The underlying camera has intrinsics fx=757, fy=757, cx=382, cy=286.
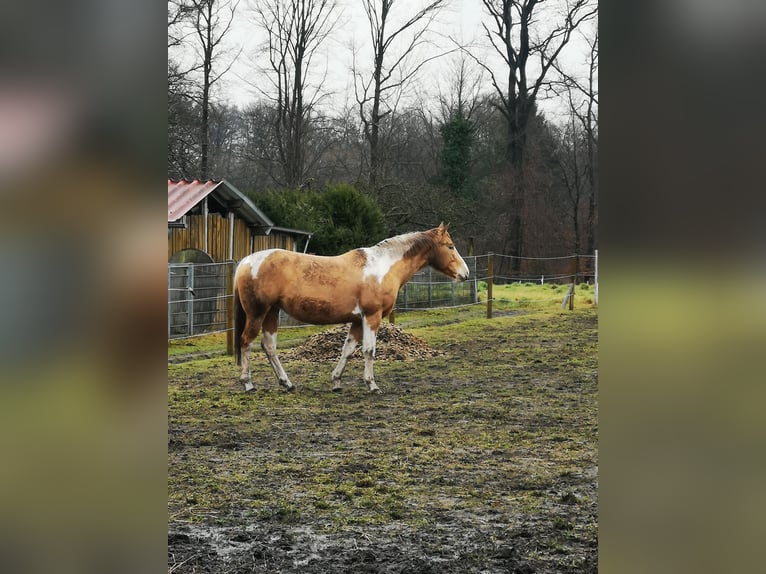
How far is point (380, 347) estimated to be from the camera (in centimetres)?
484

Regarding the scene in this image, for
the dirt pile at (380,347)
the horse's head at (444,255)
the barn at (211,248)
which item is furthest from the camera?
the dirt pile at (380,347)

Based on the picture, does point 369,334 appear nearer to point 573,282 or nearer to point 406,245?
point 406,245

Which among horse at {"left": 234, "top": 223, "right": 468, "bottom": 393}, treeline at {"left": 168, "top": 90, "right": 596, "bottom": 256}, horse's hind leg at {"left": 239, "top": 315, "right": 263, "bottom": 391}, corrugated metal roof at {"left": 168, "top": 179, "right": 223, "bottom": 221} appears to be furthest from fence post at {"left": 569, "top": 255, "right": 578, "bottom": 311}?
corrugated metal roof at {"left": 168, "top": 179, "right": 223, "bottom": 221}

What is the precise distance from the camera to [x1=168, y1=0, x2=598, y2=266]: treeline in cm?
479

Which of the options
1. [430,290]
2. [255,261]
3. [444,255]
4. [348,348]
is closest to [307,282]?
[255,261]

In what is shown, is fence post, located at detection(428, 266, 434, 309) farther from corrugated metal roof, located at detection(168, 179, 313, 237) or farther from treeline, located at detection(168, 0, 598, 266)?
corrugated metal roof, located at detection(168, 179, 313, 237)

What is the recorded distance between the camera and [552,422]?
14.9ft

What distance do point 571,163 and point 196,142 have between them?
2.65 m

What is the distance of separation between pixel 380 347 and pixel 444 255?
918 millimetres

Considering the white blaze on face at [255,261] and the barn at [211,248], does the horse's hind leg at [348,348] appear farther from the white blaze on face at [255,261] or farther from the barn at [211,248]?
the barn at [211,248]

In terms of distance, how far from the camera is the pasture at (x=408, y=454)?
2.62 meters

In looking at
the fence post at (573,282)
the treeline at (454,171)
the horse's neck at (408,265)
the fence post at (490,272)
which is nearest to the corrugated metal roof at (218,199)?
the treeline at (454,171)

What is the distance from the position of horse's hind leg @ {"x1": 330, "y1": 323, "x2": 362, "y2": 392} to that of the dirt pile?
1.48 ft
